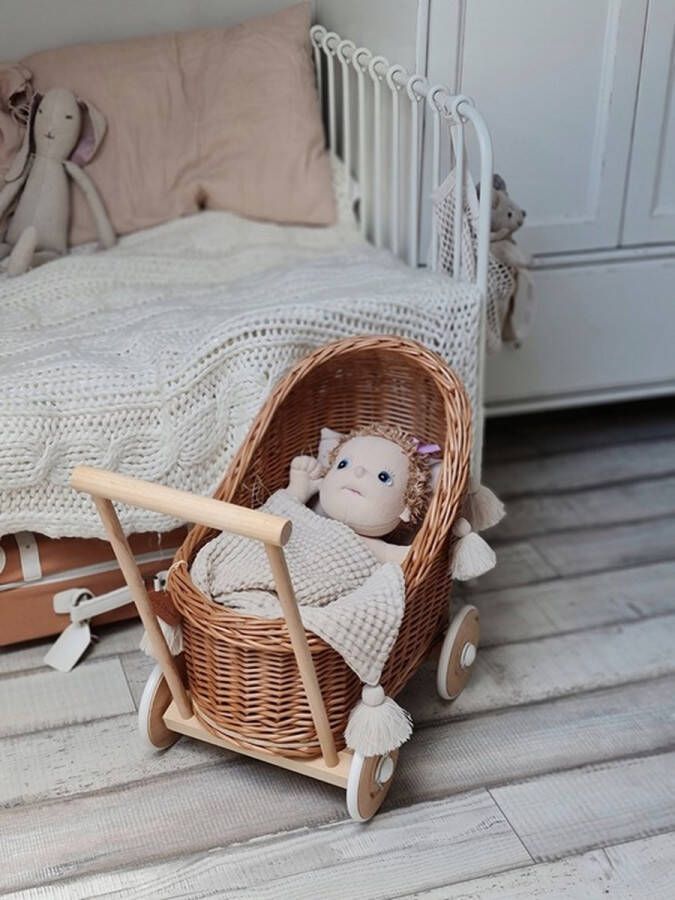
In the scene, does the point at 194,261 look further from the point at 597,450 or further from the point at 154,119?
the point at 597,450

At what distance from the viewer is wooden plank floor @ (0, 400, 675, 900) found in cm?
122

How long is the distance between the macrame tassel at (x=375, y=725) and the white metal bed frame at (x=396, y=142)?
0.43m

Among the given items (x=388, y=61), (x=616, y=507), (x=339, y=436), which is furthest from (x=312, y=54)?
(x=616, y=507)

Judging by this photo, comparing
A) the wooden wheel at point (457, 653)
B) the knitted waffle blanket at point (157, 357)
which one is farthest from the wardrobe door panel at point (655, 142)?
the wooden wheel at point (457, 653)

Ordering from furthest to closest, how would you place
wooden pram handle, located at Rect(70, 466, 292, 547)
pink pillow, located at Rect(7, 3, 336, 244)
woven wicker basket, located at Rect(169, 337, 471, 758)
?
pink pillow, located at Rect(7, 3, 336, 244) < woven wicker basket, located at Rect(169, 337, 471, 758) < wooden pram handle, located at Rect(70, 466, 292, 547)

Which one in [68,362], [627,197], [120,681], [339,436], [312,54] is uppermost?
[312,54]

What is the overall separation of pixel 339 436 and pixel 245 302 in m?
0.28

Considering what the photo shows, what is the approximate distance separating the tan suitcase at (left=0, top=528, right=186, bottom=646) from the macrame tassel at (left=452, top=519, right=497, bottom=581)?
1.49ft

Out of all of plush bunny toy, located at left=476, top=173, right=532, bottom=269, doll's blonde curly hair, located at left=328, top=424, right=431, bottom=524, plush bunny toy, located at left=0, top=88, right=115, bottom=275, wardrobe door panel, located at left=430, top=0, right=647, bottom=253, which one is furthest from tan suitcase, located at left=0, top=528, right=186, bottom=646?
wardrobe door panel, located at left=430, top=0, right=647, bottom=253

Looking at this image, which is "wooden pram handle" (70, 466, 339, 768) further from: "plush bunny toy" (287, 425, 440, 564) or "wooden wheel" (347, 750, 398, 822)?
"plush bunny toy" (287, 425, 440, 564)

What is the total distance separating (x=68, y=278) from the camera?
1745mm

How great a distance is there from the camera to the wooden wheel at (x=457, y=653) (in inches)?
57.0

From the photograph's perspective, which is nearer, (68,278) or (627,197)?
(68,278)

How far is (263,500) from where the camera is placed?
149 cm
